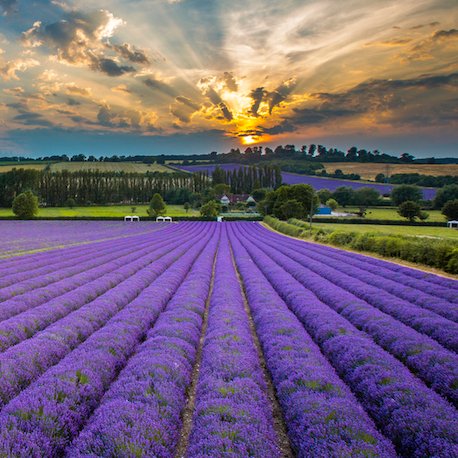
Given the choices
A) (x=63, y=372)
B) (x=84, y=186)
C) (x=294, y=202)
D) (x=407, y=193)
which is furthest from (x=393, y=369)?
(x=84, y=186)

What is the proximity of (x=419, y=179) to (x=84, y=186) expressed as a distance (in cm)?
10576

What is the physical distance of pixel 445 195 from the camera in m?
81.3

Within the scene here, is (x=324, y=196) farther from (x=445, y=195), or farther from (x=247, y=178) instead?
(x=247, y=178)

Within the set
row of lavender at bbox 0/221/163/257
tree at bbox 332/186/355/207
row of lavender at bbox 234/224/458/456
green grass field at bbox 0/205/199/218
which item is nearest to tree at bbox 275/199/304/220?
row of lavender at bbox 0/221/163/257

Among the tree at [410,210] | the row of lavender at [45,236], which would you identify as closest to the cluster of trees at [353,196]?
the tree at [410,210]

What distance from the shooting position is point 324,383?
5.73 metres

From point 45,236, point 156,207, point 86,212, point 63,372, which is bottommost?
point 45,236

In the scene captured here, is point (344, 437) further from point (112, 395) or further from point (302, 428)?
point (112, 395)

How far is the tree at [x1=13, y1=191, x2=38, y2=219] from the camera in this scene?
245 feet

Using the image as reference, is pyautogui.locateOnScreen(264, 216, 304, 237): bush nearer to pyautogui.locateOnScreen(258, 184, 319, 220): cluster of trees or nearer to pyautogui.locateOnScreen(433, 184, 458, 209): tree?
pyautogui.locateOnScreen(258, 184, 319, 220): cluster of trees

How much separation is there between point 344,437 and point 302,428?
544mm

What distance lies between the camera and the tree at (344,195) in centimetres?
10262

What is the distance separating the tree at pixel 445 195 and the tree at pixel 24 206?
8784cm

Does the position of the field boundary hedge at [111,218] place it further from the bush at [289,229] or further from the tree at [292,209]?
the bush at [289,229]
